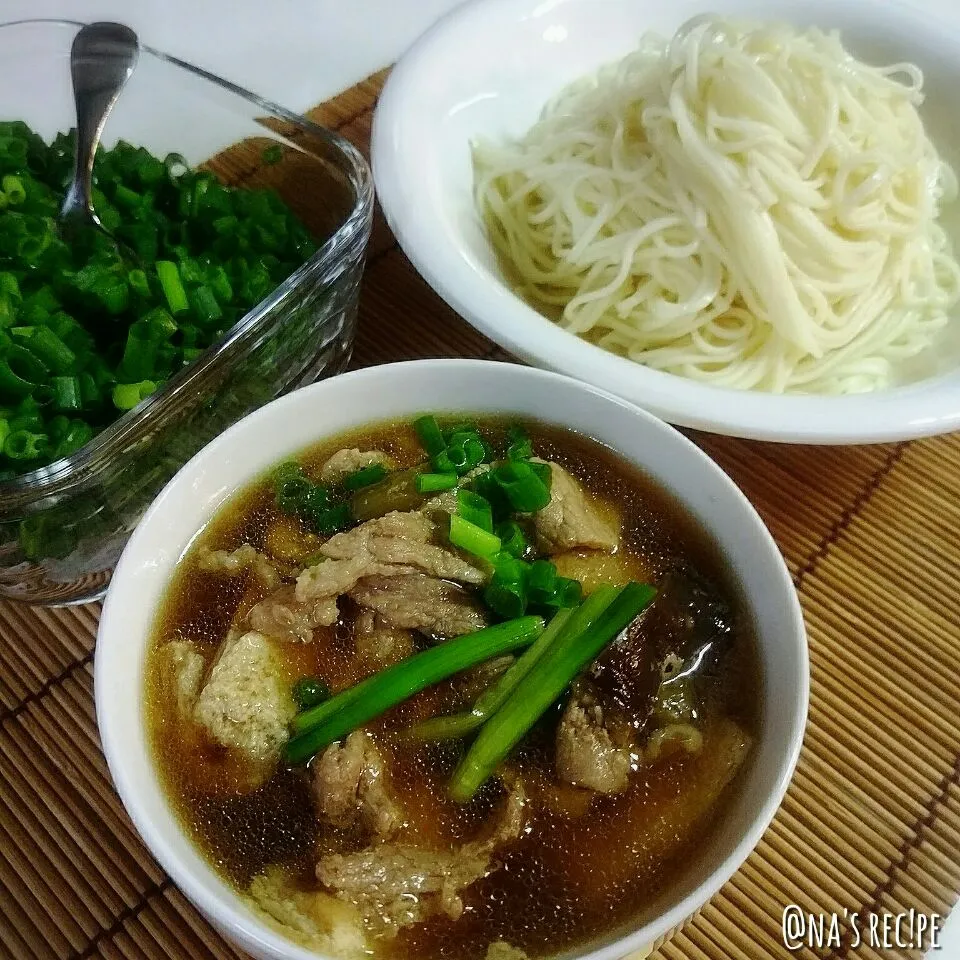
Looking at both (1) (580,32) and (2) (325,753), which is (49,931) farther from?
(1) (580,32)

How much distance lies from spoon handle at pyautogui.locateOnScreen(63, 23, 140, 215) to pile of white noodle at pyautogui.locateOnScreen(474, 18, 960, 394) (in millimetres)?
953

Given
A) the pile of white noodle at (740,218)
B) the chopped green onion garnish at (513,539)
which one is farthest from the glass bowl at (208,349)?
the chopped green onion garnish at (513,539)

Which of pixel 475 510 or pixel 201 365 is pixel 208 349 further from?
pixel 475 510

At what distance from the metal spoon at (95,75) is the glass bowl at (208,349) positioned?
0.16 ft

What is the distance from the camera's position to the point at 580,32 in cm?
263

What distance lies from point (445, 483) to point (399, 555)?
0.53 feet

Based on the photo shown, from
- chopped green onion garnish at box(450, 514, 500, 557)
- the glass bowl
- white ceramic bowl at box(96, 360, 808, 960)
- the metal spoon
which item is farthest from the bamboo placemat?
the metal spoon

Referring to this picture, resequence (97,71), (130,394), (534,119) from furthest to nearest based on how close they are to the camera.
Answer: (534,119) → (97,71) → (130,394)

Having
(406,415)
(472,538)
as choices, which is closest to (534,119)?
(406,415)

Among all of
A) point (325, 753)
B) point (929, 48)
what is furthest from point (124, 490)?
point (929, 48)

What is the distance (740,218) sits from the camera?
2.11m

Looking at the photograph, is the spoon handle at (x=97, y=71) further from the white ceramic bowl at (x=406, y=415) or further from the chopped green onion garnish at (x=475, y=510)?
the chopped green onion garnish at (x=475, y=510)

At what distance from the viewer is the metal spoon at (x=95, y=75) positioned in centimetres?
217

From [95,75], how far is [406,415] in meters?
1.41
